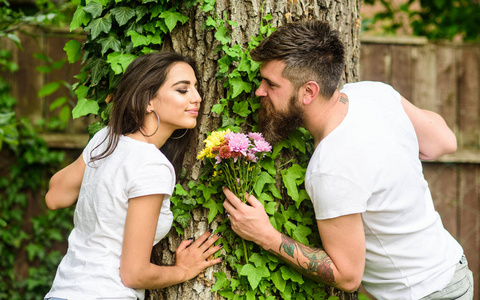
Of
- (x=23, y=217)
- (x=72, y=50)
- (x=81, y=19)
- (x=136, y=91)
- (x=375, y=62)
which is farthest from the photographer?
(x=375, y=62)

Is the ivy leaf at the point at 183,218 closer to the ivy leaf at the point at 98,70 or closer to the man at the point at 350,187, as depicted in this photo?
the man at the point at 350,187

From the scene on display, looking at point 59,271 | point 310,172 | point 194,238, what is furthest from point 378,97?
point 59,271

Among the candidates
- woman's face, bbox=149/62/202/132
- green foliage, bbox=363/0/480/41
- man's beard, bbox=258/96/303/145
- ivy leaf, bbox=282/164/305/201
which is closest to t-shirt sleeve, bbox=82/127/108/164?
woman's face, bbox=149/62/202/132

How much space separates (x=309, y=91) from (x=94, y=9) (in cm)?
129

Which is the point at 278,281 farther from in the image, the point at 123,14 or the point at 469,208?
the point at 469,208

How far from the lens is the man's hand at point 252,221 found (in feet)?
7.38

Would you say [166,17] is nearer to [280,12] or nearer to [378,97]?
[280,12]

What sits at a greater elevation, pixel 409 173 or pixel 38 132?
pixel 409 173

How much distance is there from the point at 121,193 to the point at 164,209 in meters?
0.25

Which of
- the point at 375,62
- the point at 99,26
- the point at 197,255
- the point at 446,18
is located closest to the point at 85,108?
the point at 99,26

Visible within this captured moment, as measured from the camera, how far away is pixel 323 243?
2240 millimetres

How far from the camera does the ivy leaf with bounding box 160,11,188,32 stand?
2.40 m

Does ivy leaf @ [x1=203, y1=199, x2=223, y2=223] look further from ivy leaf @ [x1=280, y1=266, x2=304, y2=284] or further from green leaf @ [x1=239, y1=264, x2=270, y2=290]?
ivy leaf @ [x1=280, y1=266, x2=304, y2=284]

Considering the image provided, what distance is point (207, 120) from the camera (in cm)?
249
